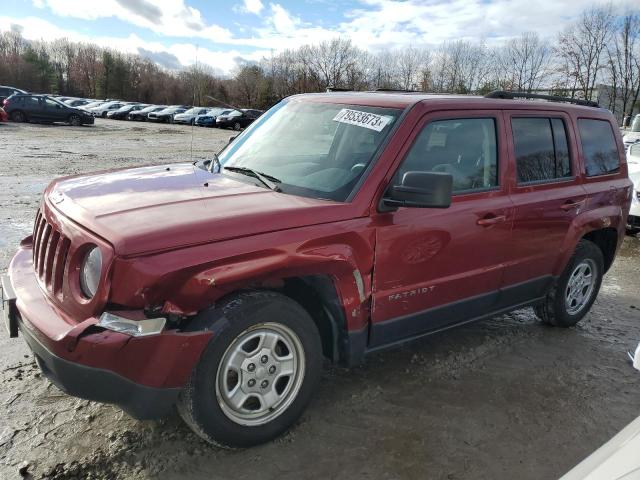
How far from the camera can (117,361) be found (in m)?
2.37

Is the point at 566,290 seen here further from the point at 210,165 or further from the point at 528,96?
the point at 210,165

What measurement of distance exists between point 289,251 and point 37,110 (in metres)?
30.2

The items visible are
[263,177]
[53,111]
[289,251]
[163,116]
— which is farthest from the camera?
[163,116]

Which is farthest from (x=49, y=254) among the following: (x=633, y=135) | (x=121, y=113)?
(x=121, y=113)

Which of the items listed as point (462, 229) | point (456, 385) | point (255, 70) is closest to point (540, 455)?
point (456, 385)

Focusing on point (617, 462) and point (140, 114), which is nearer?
point (617, 462)

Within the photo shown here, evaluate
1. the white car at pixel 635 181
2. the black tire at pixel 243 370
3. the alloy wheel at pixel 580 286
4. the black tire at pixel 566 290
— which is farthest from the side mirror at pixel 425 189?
the white car at pixel 635 181

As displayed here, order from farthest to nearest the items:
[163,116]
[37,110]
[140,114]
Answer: [140,114], [163,116], [37,110]

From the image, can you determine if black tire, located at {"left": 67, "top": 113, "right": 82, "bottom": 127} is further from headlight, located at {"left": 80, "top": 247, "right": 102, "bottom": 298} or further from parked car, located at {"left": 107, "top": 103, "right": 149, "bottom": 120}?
headlight, located at {"left": 80, "top": 247, "right": 102, "bottom": 298}

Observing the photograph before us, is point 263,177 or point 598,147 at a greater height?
point 598,147

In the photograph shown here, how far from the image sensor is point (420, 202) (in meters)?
2.96

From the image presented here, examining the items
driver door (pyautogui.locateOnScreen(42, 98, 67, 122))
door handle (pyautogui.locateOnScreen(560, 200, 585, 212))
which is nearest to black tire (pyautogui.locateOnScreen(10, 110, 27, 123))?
driver door (pyautogui.locateOnScreen(42, 98, 67, 122))

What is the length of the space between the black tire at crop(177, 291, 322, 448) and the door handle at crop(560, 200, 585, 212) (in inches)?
97.0

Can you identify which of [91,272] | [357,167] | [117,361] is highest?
[357,167]
